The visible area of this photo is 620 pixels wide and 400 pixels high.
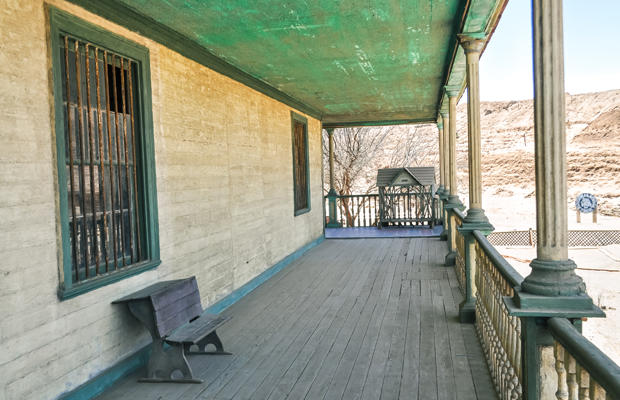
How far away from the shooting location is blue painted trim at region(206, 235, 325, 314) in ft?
16.5

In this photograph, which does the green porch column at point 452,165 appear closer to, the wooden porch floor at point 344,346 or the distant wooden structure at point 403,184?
the wooden porch floor at point 344,346

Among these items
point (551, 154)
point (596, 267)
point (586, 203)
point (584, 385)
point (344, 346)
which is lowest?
point (596, 267)

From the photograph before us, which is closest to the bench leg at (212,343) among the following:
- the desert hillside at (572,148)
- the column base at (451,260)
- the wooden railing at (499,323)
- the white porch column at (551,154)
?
the wooden railing at (499,323)

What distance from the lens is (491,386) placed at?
3084mm

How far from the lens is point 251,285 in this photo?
6.00 meters

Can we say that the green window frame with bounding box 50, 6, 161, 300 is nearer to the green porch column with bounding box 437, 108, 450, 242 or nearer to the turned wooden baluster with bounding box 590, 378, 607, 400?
the turned wooden baluster with bounding box 590, 378, 607, 400

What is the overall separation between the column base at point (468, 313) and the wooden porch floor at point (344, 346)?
0.10 metres

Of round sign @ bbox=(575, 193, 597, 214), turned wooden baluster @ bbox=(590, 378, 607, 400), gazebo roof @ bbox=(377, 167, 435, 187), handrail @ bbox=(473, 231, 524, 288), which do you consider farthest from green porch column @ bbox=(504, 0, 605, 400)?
round sign @ bbox=(575, 193, 597, 214)

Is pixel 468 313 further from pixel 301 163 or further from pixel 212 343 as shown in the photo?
pixel 301 163

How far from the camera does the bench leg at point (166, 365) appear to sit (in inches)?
131

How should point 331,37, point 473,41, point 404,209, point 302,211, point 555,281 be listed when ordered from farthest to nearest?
point 404,209 → point 302,211 → point 331,37 → point 473,41 → point 555,281

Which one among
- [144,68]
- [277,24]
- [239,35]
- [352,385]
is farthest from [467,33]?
[352,385]

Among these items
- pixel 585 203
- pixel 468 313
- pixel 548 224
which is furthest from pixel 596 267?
pixel 548 224

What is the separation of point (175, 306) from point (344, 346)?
56.9 inches
